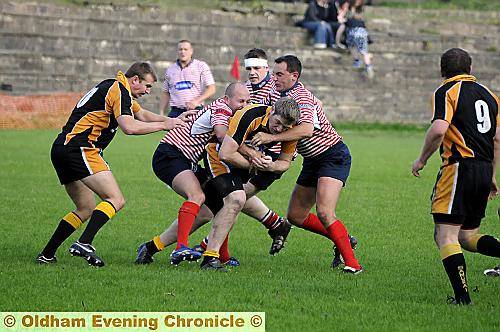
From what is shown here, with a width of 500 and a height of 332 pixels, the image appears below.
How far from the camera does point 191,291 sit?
825cm

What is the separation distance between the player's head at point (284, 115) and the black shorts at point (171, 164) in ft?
4.02

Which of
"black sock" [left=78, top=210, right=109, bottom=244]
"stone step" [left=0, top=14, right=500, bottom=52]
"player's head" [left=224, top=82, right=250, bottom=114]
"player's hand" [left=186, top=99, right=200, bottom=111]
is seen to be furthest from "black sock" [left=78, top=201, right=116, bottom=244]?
"stone step" [left=0, top=14, right=500, bottom=52]

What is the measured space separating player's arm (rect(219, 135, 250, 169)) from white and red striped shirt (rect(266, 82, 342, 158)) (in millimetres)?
727

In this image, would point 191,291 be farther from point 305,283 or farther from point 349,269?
point 349,269

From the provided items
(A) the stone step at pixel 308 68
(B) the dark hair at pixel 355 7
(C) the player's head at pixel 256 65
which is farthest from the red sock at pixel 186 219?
(B) the dark hair at pixel 355 7

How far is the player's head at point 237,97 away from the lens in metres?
9.62

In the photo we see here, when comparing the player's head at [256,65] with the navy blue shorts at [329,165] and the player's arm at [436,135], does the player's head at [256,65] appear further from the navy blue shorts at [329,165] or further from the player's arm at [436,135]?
the player's arm at [436,135]

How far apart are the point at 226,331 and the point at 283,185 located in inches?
399

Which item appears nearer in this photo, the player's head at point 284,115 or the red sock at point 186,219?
the player's head at point 284,115

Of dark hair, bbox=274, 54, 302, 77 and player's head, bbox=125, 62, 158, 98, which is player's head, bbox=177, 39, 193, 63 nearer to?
player's head, bbox=125, 62, 158, 98

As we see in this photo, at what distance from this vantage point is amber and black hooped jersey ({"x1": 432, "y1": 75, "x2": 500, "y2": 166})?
7.95 meters

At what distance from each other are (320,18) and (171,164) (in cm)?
2551

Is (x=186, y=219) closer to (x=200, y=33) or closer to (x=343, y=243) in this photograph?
(x=343, y=243)

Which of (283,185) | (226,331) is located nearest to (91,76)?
(283,185)
